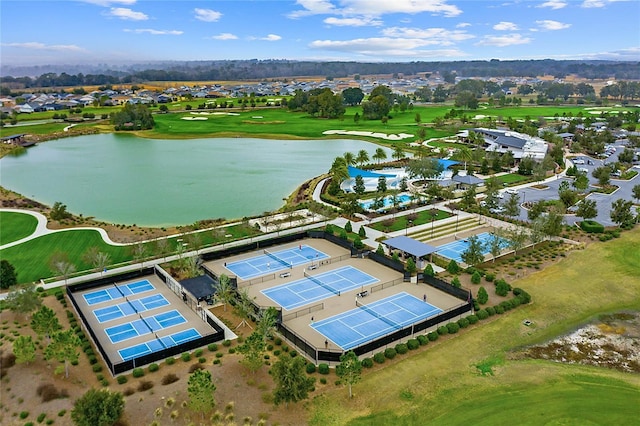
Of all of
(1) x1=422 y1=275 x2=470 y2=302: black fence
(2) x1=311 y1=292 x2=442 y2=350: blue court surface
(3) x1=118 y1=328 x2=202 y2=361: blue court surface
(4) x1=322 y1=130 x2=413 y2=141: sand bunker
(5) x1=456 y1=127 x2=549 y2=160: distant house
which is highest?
(5) x1=456 y1=127 x2=549 y2=160: distant house

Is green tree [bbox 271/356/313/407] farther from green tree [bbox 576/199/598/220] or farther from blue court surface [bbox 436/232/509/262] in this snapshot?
green tree [bbox 576/199/598/220]

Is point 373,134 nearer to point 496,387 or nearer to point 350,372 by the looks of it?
point 496,387

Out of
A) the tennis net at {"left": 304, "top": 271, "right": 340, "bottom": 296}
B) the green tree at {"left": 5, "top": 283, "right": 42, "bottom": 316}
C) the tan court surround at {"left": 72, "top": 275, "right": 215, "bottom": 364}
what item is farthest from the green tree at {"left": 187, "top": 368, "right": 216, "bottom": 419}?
the green tree at {"left": 5, "top": 283, "right": 42, "bottom": 316}

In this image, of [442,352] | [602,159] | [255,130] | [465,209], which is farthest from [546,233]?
[255,130]

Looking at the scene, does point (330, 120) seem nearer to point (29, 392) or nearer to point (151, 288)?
point (151, 288)

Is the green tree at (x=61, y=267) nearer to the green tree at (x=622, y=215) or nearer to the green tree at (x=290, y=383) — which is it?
the green tree at (x=290, y=383)

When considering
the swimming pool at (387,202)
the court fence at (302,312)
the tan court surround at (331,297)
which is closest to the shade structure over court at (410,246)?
the tan court surround at (331,297)

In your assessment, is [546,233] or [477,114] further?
[477,114]

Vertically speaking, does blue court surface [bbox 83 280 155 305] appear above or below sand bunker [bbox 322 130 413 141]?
below

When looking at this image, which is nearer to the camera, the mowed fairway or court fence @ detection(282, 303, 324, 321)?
the mowed fairway
